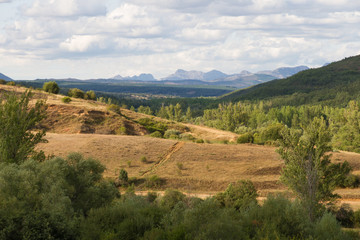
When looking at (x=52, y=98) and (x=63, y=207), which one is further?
(x=52, y=98)

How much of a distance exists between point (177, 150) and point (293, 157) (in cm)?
2491

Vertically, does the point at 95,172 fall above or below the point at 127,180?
above

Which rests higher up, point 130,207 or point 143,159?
point 130,207

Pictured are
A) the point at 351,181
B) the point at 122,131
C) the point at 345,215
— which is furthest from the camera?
the point at 122,131

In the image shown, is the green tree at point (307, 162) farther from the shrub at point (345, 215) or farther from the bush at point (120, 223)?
the bush at point (120, 223)

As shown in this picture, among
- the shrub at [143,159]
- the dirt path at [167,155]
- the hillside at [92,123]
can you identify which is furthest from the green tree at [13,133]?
the hillside at [92,123]

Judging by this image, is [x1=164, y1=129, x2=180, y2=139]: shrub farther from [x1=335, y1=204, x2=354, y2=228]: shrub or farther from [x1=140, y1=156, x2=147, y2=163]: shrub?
[x1=335, y1=204, x2=354, y2=228]: shrub

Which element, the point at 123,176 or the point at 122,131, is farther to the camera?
the point at 122,131

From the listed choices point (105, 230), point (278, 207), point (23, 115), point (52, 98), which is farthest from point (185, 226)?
point (52, 98)

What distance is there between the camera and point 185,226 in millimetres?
15188

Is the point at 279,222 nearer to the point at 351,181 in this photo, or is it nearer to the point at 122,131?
the point at 351,181

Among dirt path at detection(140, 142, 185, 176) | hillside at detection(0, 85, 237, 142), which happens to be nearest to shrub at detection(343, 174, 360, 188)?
dirt path at detection(140, 142, 185, 176)

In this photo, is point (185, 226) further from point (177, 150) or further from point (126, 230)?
point (177, 150)

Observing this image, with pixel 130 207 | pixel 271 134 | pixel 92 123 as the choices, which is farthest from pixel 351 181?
pixel 92 123
